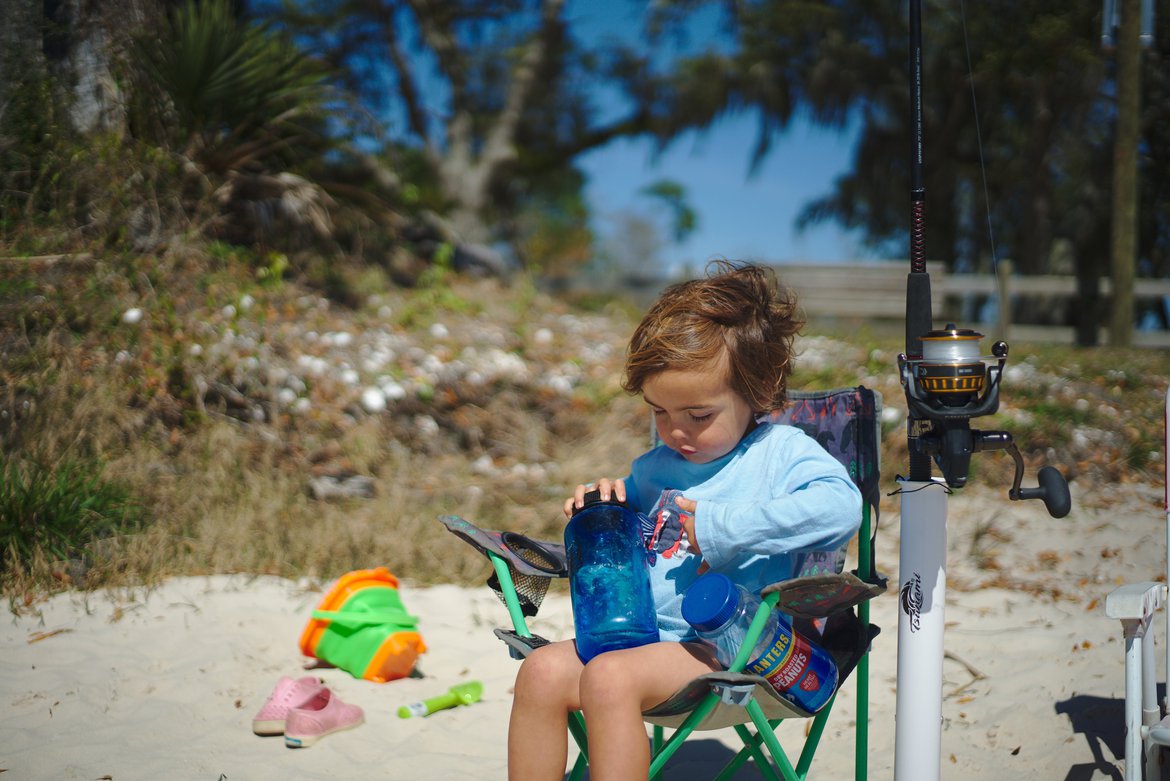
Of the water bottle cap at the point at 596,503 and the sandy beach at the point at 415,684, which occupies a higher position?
the water bottle cap at the point at 596,503

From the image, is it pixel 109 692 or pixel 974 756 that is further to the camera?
pixel 109 692

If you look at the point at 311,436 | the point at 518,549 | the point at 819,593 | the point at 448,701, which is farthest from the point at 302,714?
the point at 311,436

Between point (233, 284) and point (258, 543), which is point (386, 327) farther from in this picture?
point (258, 543)

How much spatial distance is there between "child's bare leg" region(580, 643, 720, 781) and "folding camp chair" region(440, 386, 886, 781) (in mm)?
50

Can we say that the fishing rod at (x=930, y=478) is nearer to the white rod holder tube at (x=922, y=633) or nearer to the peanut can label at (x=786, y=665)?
the white rod holder tube at (x=922, y=633)

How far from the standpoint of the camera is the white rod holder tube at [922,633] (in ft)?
6.21

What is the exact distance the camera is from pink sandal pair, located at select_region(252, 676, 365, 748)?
8.97 ft

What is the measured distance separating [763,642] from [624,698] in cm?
31

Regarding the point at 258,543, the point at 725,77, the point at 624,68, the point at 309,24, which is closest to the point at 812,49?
the point at 725,77

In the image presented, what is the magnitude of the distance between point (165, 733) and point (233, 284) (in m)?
3.99

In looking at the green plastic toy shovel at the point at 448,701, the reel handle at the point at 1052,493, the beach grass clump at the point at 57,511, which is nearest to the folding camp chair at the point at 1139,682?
the reel handle at the point at 1052,493

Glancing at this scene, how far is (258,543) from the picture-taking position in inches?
167

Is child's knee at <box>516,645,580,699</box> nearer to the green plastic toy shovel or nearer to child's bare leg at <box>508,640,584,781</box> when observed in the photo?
child's bare leg at <box>508,640,584,781</box>

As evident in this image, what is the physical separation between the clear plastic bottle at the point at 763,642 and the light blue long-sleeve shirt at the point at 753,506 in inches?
3.6
